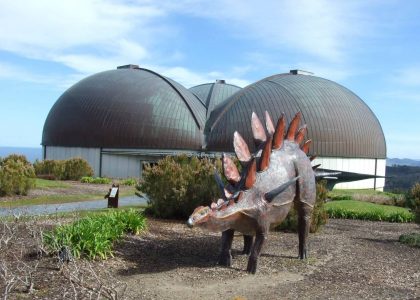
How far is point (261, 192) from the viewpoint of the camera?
841 cm

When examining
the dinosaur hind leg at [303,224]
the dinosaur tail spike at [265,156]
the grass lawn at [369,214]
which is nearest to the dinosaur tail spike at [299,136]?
the dinosaur hind leg at [303,224]

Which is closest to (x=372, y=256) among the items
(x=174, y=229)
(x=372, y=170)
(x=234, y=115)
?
(x=174, y=229)

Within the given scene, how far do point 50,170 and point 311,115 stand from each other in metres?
21.7

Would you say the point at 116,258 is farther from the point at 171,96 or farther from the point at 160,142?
the point at 171,96

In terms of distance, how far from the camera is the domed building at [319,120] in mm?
43188

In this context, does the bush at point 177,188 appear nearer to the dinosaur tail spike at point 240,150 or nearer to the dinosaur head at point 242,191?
the dinosaur head at point 242,191

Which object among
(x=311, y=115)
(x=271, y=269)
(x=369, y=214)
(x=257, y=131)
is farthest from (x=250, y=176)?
(x=311, y=115)

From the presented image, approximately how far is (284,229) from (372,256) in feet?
11.7

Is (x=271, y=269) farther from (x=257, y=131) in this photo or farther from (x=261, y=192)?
(x=257, y=131)

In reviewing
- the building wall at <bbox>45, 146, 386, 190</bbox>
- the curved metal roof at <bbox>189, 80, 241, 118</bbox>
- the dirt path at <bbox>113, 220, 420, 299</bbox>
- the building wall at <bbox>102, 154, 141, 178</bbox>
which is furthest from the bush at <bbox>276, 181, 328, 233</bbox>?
the curved metal roof at <bbox>189, 80, 241, 118</bbox>

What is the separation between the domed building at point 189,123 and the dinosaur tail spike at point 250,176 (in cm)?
3374

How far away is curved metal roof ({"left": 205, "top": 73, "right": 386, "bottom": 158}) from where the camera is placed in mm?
43188

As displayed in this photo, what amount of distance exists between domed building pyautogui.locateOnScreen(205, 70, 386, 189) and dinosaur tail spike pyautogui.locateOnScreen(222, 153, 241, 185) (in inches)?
1273

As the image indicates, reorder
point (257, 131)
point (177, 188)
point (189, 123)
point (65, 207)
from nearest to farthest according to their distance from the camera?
point (257, 131), point (177, 188), point (65, 207), point (189, 123)
